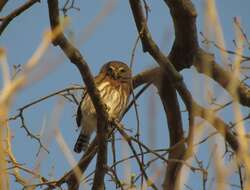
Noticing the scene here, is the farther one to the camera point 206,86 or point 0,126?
point 206,86

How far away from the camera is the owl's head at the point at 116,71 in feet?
26.8

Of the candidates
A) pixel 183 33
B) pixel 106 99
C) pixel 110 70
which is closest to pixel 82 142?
pixel 106 99

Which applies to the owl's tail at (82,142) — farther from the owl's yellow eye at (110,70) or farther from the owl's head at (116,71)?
the owl's yellow eye at (110,70)

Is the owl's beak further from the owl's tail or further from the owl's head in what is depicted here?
the owl's tail

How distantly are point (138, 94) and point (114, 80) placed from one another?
3057 mm

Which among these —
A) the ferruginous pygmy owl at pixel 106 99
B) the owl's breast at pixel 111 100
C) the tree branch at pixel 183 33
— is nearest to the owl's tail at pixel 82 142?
the ferruginous pygmy owl at pixel 106 99

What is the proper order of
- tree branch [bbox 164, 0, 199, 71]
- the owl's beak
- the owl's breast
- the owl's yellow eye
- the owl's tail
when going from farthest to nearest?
the owl's yellow eye → the owl's beak → the owl's tail → the owl's breast → tree branch [bbox 164, 0, 199, 71]

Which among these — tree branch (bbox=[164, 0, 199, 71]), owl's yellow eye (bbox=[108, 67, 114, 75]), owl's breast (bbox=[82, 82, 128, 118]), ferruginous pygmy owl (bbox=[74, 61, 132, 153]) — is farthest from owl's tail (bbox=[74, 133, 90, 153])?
tree branch (bbox=[164, 0, 199, 71])

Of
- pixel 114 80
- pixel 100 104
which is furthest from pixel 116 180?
pixel 114 80

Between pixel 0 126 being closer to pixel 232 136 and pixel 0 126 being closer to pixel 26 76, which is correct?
pixel 26 76

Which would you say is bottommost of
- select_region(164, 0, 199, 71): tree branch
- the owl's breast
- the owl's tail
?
the owl's tail

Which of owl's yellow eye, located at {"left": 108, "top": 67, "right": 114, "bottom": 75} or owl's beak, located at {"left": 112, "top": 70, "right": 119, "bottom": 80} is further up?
owl's yellow eye, located at {"left": 108, "top": 67, "right": 114, "bottom": 75}

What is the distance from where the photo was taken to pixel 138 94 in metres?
5.05

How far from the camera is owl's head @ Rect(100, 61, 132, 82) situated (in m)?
8.16
